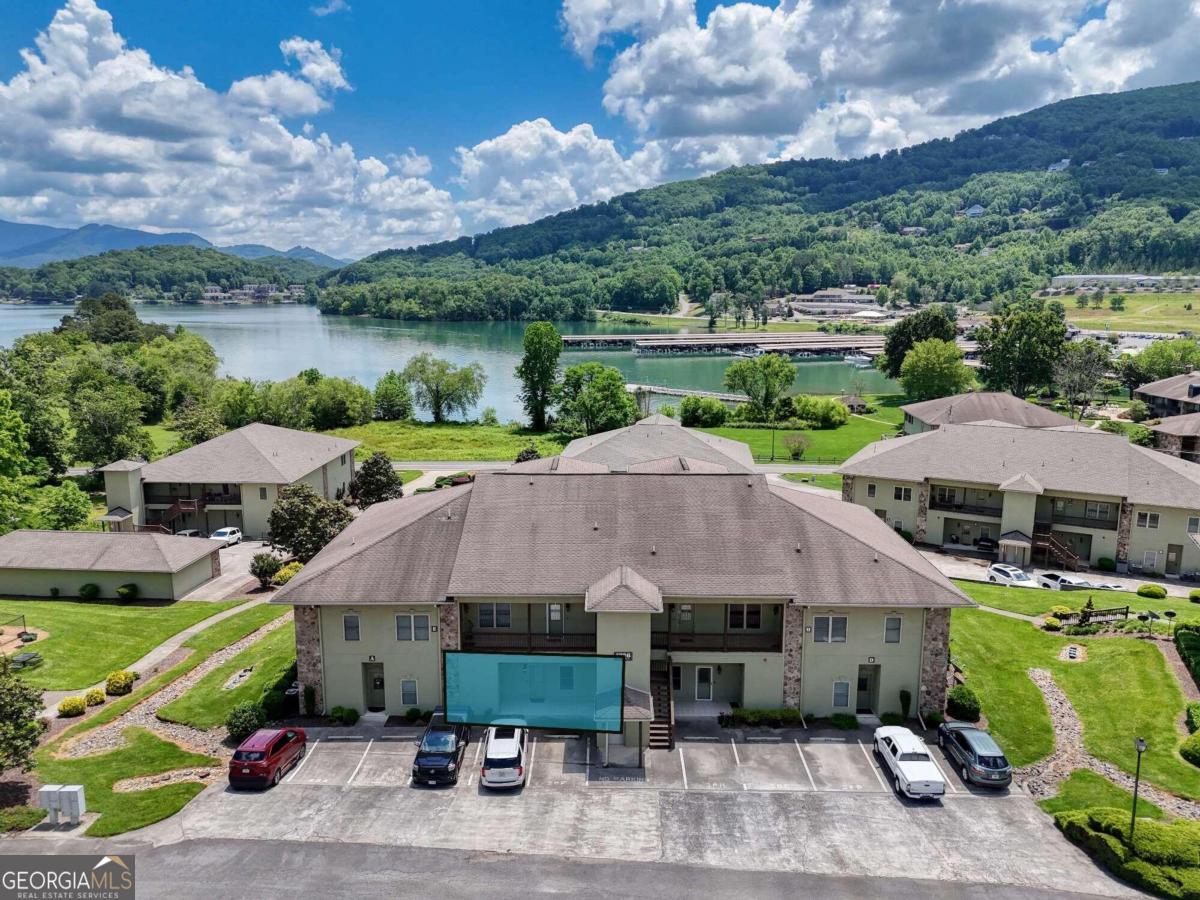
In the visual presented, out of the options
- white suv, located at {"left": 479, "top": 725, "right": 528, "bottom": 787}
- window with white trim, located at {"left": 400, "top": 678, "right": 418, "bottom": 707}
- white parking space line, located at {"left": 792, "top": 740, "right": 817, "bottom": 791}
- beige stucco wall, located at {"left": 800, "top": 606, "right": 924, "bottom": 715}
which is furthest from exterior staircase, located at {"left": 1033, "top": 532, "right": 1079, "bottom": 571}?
window with white trim, located at {"left": 400, "top": 678, "right": 418, "bottom": 707}

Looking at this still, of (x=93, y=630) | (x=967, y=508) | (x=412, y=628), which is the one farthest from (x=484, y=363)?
(x=412, y=628)

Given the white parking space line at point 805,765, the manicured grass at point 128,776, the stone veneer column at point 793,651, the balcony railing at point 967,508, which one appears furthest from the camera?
the balcony railing at point 967,508

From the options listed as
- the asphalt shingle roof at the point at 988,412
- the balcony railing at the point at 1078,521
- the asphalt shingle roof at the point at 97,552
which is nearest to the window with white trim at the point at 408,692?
the asphalt shingle roof at the point at 97,552

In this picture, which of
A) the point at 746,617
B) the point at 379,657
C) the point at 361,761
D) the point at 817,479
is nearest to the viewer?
the point at 361,761

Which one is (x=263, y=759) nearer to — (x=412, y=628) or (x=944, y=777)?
(x=412, y=628)
